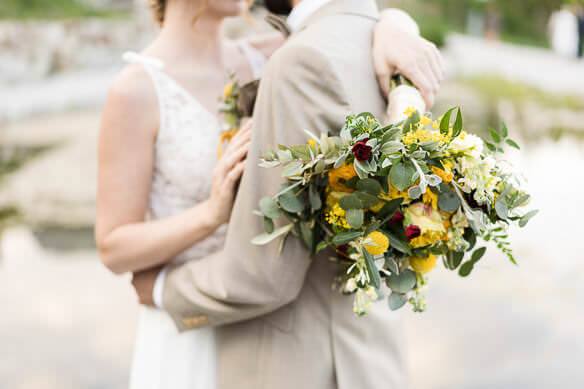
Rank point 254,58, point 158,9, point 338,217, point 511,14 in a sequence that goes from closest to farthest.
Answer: point 338,217 → point 158,9 → point 254,58 → point 511,14

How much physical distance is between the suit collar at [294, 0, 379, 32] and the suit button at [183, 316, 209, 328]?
64 centimetres

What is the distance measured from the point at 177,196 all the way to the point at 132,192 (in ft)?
0.48

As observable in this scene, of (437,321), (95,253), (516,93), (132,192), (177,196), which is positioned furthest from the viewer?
(516,93)

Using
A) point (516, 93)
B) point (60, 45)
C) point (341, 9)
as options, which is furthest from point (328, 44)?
point (60, 45)

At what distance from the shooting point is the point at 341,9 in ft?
3.73

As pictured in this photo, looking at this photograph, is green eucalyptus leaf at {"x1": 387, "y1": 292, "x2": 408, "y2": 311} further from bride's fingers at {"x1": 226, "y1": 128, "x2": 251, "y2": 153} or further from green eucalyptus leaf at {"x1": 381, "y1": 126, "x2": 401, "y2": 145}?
bride's fingers at {"x1": 226, "y1": 128, "x2": 251, "y2": 153}

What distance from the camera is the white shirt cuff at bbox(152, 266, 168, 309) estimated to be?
1.31 meters

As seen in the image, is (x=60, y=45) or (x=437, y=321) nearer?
(x=437, y=321)

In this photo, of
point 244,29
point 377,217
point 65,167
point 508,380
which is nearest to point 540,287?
point 508,380

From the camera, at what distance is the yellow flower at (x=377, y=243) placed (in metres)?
0.88

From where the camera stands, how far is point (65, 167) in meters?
6.27

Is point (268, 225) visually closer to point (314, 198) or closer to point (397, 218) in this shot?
point (314, 198)

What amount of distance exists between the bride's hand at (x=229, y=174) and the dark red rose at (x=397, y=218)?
1.19 feet

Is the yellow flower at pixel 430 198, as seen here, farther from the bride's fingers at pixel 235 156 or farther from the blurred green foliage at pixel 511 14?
the blurred green foliage at pixel 511 14
